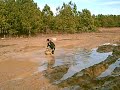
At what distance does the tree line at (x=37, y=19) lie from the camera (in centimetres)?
5759

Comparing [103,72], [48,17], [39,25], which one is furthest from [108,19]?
[103,72]

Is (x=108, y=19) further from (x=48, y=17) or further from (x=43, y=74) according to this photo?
(x=43, y=74)

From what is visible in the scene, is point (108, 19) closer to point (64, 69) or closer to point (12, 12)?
point (12, 12)

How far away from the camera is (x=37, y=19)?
63250mm

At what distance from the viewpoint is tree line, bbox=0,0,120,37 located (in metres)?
57.6

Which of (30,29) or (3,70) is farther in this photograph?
(30,29)

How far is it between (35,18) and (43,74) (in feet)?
147

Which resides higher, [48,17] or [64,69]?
[48,17]

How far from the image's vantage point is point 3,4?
56000 millimetres

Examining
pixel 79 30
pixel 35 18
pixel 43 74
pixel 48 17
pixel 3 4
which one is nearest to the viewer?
pixel 43 74

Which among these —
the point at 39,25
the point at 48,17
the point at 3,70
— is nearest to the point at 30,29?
the point at 39,25

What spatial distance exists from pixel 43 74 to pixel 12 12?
136 feet

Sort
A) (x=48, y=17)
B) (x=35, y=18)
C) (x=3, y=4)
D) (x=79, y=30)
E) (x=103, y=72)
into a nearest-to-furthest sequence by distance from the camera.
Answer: (x=103, y=72)
(x=3, y=4)
(x=35, y=18)
(x=48, y=17)
(x=79, y=30)

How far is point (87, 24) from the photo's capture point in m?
93.4
